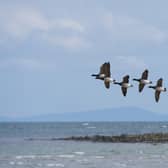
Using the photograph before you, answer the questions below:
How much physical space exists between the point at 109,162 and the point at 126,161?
1.97 meters

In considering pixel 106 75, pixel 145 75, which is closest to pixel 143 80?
pixel 145 75

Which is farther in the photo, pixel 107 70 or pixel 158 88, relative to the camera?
pixel 158 88

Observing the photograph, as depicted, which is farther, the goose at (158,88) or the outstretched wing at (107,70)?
the goose at (158,88)

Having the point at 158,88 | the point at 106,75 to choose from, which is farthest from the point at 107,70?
the point at 158,88

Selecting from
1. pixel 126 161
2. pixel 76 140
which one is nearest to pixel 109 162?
pixel 126 161

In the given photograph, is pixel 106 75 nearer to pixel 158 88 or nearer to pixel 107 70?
pixel 107 70

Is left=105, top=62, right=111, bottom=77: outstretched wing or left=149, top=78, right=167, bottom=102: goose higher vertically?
left=105, top=62, right=111, bottom=77: outstretched wing

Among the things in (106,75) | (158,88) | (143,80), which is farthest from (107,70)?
(158,88)

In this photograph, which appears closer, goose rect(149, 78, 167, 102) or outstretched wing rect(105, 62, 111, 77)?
outstretched wing rect(105, 62, 111, 77)

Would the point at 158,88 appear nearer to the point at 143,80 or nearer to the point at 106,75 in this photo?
the point at 143,80

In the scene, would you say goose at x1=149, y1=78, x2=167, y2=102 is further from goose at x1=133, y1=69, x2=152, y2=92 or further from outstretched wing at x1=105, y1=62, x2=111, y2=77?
outstretched wing at x1=105, y1=62, x2=111, y2=77

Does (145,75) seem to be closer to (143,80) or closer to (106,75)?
(143,80)

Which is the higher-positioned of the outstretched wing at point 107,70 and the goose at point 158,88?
the outstretched wing at point 107,70

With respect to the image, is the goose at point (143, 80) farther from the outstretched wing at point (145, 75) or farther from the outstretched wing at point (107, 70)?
the outstretched wing at point (107, 70)
